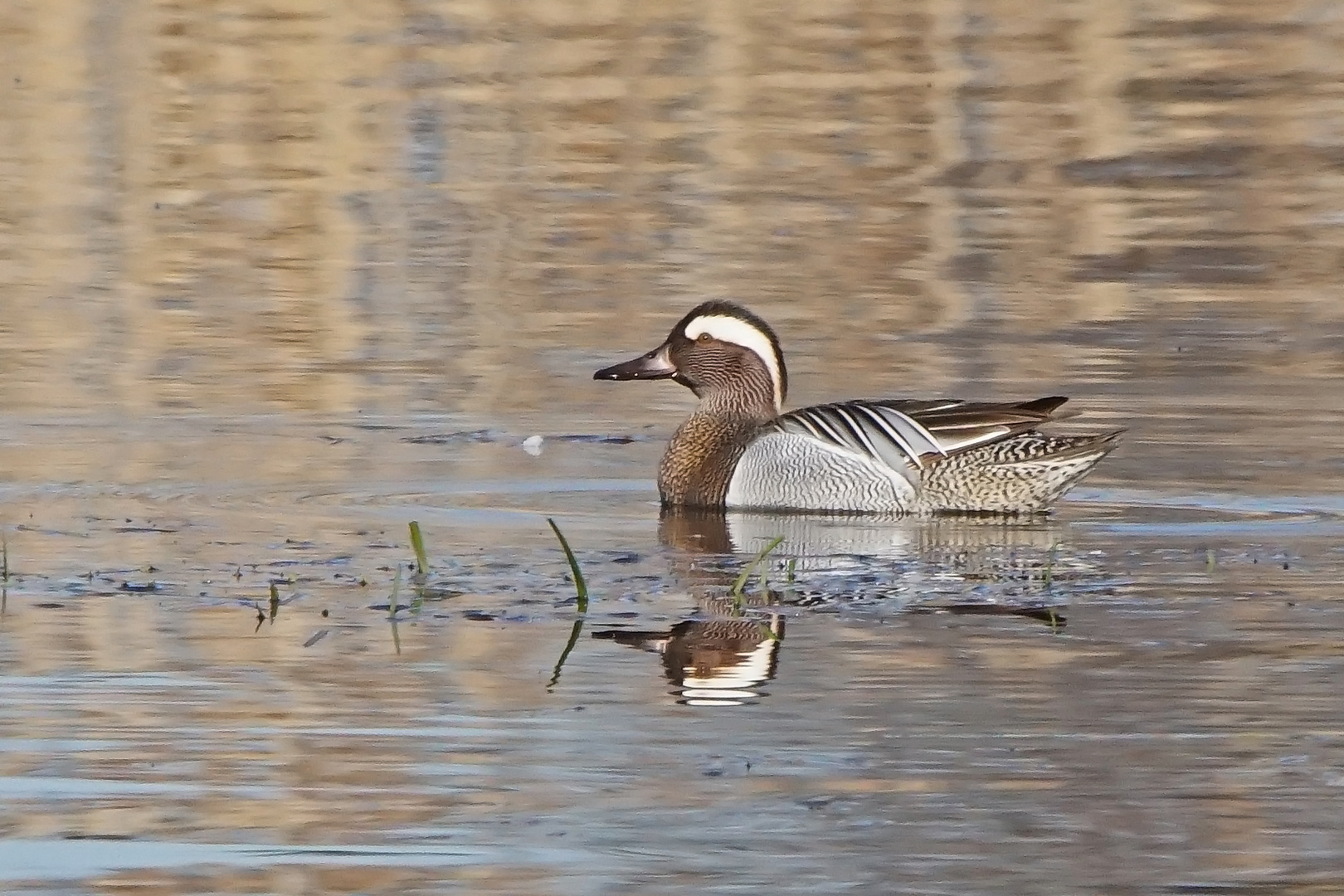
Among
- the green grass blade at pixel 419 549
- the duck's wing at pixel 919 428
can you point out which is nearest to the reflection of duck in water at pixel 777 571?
the duck's wing at pixel 919 428

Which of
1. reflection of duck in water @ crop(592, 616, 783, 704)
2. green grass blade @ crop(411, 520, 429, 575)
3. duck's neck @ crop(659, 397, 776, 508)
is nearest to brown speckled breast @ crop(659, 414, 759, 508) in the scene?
duck's neck @ crop(659, 397, 776, 508)

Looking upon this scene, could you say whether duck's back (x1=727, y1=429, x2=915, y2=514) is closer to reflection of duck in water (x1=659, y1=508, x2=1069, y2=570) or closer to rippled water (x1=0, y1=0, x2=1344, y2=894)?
reflection of duck in water (x1=659, y1=508, x2=1069, y2=570)

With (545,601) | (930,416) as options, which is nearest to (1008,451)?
(930,416)

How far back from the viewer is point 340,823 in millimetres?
5648

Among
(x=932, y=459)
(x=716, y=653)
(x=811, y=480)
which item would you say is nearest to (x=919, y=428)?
(x=932, y=459)

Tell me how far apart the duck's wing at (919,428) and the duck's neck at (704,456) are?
1.60 ft

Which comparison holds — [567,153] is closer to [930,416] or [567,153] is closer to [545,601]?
[930,416]

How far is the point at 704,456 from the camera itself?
36.1ft

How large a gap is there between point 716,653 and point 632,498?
3587 millimetres

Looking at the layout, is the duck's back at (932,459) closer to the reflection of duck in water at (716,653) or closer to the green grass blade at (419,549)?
the green grass blade at (419,549)

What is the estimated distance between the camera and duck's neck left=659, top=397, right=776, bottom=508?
10.9m

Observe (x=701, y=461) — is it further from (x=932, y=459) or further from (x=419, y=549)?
(x=419, y=549)

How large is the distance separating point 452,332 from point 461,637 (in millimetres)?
6852

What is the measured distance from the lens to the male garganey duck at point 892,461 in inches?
414
